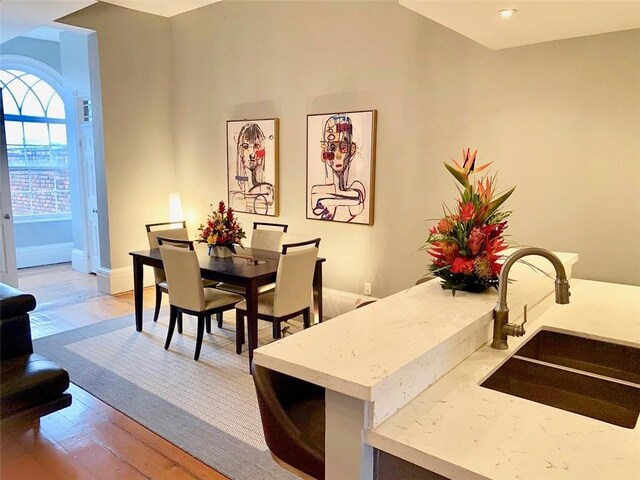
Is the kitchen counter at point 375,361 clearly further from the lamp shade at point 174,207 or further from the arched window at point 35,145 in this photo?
the arched window at point 35,145

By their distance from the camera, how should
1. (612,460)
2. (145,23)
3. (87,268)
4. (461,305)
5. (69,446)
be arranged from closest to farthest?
(612,460)
(461,305)
(69,446)
(145,23)
(87,268)

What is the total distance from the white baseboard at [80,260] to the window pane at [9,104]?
7.19 ft

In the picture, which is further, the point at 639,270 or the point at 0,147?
the point at 0,147

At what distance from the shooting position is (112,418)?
2.87 m

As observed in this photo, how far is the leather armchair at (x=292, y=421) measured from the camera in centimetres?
132

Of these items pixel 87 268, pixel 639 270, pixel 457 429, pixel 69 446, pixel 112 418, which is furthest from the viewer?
pixel 87 268

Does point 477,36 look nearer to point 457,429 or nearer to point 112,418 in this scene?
point 457,429

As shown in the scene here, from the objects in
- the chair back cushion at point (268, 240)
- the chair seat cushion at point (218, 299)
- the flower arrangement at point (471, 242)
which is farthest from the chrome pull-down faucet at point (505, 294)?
the chair back cushion at point (268, 240)

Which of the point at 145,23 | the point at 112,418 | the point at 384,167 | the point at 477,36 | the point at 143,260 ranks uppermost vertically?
the point at 145,23

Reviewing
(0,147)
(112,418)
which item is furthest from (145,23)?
(112,418)

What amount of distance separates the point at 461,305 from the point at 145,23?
5620mm

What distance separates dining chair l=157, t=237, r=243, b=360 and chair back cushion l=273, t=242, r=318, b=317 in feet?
1.59

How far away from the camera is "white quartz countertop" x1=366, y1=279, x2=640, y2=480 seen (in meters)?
0.97

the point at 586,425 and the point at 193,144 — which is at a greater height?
the point at 193,144
